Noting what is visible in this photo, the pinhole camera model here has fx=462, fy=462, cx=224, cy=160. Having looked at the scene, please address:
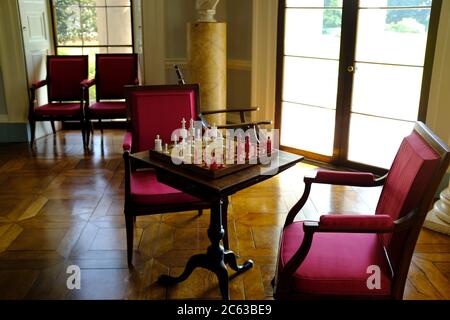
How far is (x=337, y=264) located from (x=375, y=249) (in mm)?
229

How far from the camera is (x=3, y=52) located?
4.89 m

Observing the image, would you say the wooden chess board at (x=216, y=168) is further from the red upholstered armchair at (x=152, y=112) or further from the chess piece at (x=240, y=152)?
the red upholstered armchair at (x=152, y=112)

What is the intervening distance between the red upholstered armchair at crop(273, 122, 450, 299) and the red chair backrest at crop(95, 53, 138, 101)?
3841 mm

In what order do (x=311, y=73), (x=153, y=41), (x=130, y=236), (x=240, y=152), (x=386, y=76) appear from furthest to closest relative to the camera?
(x=153, y=41)
(x=311, y=73)
(x=386, y=76)
(x=130, y=236)
(x=240, y=152)

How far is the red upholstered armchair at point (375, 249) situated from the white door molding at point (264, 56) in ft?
9.33

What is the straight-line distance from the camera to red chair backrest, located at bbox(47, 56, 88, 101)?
5.19m

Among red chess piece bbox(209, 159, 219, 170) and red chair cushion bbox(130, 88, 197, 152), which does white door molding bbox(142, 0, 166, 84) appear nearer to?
red chair cushion bbox(130, 88, 197, 152)

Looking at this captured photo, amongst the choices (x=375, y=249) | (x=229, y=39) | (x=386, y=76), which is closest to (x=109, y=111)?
(x=229, y=39)

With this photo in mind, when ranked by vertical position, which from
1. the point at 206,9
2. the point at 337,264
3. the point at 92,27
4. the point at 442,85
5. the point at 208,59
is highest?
the point at 206,9

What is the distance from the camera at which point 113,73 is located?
5.27m

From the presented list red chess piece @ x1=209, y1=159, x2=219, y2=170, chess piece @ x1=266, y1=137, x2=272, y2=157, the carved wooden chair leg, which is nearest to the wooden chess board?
red chess piece @ x1=209, y1=159, x2=219, y2=170

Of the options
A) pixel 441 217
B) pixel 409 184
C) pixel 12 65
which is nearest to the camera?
pixel 409 184

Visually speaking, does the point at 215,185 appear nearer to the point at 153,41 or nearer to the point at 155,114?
the point at 155,114

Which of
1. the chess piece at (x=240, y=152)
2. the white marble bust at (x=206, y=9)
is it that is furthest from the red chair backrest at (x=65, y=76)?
the chess piece at (x=240, y=152)
